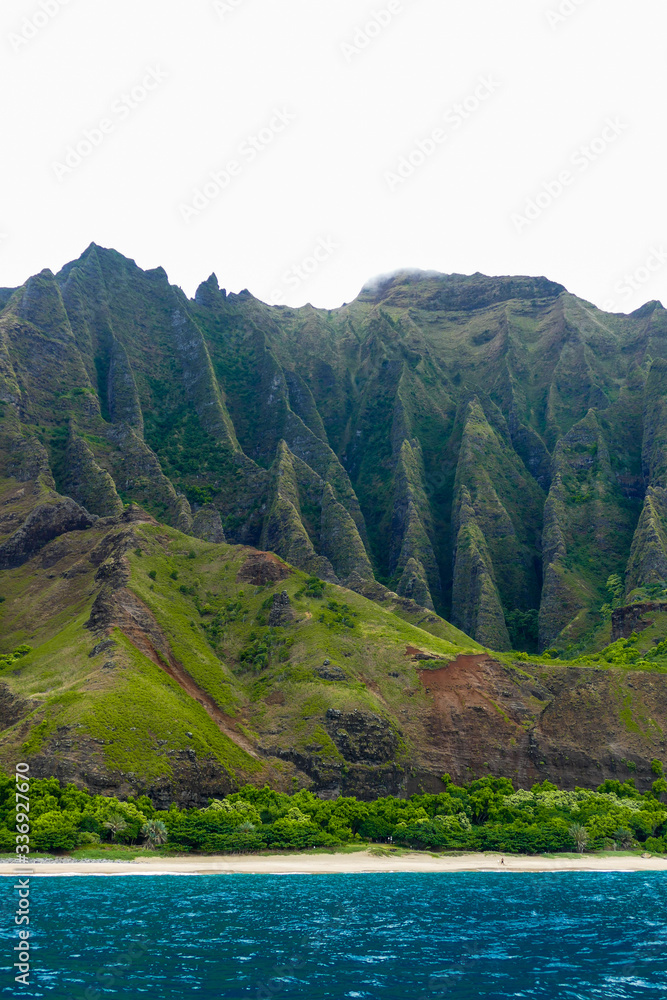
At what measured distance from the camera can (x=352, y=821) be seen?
95250 mm

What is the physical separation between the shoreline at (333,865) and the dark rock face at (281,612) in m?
55.2

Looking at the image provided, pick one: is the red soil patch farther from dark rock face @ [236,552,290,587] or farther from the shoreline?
the shoreline

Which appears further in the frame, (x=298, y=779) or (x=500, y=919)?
(x=298, y=779)

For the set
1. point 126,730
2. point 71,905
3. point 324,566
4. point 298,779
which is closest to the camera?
point 71,905

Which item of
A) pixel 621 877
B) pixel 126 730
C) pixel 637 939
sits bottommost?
pixel 621 877

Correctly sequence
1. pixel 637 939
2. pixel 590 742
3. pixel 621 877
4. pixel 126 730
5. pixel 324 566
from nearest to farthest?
1. pixel 637 939
2. pixel 621 877
3. pixel 126 730
4. pixel 590 742
5. pixel 324 566

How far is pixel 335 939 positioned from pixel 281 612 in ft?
311

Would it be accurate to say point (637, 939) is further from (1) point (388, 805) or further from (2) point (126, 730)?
(2) point (126, 730)

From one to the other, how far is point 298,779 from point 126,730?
27.7 meters

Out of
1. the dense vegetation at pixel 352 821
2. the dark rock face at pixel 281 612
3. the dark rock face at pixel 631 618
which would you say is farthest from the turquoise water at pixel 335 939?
the dark rock face at pixel 631 618

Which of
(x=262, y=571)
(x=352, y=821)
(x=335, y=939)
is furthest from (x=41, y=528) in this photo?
(x=335, y=939)

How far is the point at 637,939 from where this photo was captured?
46.6 meters

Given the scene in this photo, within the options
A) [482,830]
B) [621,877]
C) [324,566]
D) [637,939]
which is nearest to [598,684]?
[482,830]

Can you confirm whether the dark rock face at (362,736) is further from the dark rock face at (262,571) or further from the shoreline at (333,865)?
the dark rock face at (262,571)
